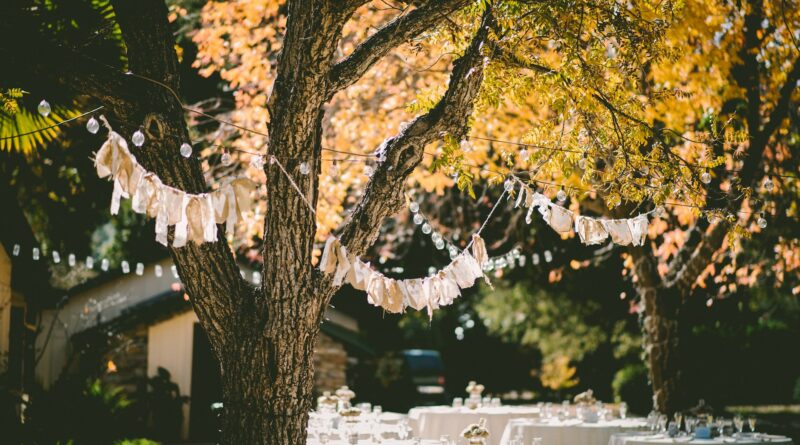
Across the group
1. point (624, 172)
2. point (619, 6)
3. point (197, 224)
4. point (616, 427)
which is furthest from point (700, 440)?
point (197, 224)

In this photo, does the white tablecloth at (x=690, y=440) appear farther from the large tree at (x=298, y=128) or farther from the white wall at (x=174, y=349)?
the white wall at (x=174, y=349)

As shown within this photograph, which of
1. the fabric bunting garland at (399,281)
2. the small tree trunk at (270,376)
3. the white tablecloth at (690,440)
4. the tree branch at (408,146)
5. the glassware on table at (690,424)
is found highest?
the tree branch at (408,146)

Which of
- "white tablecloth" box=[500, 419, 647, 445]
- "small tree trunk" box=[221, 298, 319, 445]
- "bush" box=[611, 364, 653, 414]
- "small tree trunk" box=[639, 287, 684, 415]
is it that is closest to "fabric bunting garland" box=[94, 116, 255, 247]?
"small tree trunk" box=[221, 298, 319, 445]

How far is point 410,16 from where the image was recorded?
5.76 m

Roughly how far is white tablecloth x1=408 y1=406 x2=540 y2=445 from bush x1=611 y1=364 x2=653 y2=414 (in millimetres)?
10372

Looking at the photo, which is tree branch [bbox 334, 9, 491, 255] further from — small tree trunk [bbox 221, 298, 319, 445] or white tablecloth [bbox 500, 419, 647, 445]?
white tablecloth [bbox 500, 419, 647, 445]

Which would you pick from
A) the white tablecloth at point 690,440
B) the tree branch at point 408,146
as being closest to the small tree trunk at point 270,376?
the tree branch at point 408,146

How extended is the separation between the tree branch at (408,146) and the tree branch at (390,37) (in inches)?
14.9

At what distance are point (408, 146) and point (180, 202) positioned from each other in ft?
5.21

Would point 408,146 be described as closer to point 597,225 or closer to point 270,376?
point 597,225

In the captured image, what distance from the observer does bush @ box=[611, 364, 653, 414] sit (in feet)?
73.9

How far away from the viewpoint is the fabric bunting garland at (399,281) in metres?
5.47

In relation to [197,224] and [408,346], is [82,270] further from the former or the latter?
[197,224]

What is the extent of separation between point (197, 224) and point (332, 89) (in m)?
1.38
